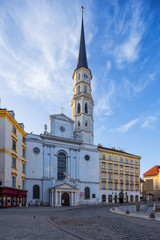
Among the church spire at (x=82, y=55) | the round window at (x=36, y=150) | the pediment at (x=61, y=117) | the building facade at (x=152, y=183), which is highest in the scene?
the church spire at (x=82, y=55)

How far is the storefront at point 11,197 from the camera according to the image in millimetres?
33312

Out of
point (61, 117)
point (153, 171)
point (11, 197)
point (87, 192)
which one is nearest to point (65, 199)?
point (87, 192)

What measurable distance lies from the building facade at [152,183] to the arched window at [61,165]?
173 feet

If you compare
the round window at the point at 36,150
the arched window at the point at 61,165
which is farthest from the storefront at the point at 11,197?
the arched window at the point at 61,165

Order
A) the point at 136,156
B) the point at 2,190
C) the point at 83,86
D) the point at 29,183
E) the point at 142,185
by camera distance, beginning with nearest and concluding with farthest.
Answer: the point at 2,190
the point at 29,183
the point at 83,86
the point at 136,156
the point at 142,185

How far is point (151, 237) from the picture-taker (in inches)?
445

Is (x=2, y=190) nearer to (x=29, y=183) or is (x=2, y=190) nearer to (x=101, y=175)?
(x=29, y=183)

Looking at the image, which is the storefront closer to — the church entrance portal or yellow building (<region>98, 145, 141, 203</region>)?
the church entrance portal

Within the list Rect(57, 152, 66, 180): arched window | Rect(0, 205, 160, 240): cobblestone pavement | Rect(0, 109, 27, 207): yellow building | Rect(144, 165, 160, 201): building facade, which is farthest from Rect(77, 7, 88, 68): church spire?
Rect(0, 205, 160, 240): cobblestone pavement

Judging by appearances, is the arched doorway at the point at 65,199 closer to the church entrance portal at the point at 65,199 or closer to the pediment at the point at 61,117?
the church entrance portal at the point at 65,199

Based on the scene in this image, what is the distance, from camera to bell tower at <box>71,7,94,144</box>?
64.0 meters

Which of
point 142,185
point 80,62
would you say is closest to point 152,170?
point 142,185

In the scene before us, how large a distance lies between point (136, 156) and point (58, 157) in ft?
101

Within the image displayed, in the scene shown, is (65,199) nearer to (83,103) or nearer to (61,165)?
(61,165)
